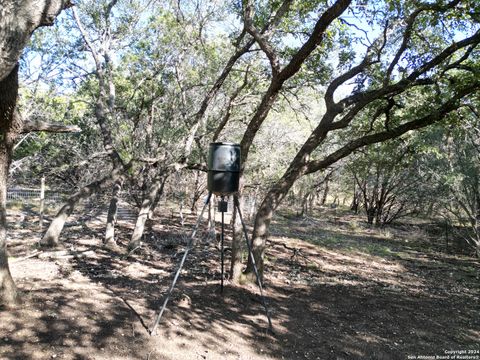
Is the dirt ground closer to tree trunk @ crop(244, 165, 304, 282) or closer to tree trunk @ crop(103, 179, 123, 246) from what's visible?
tree trunk @ crop(103, 179, 123, 246)

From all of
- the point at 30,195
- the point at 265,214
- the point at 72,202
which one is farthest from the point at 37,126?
the point at 30,195

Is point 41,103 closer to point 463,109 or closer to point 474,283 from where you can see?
point 463,109

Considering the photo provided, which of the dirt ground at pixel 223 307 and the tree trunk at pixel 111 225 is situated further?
the tree trunk at pixel 111 225

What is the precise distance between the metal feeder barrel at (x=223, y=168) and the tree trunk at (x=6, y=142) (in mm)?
2124

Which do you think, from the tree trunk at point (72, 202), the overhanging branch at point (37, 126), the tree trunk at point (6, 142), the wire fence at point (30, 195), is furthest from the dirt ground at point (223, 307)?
the wire fence at point (30, 195)

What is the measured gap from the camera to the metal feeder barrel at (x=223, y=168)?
4.29 meters

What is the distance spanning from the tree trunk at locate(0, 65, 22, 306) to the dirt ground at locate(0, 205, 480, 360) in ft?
0.86

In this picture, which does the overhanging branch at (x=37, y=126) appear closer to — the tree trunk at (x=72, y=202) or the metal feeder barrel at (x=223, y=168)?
the metal feeder barrel at (x=223, y=168)

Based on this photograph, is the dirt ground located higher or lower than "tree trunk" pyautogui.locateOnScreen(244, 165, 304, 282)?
lower

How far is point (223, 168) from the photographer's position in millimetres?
4293

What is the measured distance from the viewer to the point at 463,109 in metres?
8.05

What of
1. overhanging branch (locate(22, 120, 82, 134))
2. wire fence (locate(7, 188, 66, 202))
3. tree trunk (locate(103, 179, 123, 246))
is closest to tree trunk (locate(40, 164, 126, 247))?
Answer: tree trunk (locate(103, 179, 123, 246))

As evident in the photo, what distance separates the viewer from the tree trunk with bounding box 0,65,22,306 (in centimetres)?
332

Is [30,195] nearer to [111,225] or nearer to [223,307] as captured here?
[111,225]
